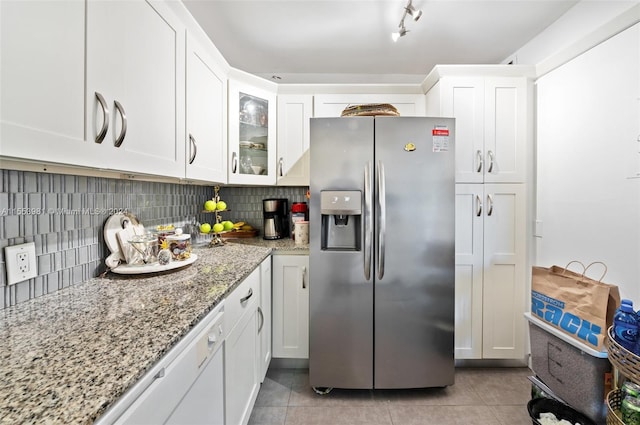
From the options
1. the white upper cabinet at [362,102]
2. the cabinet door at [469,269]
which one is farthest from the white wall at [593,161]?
the white upper cabinet at [362,102]

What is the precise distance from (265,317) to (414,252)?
1.07 meters

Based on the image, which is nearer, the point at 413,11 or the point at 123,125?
the point at 123,125

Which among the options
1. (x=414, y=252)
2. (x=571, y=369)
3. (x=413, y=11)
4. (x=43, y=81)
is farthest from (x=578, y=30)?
(x=43, y=81)

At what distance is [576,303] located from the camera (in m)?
1.33

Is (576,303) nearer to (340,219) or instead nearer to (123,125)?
(340,219)

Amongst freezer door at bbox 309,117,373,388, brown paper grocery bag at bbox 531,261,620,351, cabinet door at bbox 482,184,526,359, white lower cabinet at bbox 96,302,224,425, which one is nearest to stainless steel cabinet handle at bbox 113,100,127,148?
white lower cabinet at bbox 96,302,224,425

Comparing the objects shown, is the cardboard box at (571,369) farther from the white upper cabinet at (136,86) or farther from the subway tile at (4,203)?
the subway tile at (4,203)

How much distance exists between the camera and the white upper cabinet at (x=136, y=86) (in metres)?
0.85

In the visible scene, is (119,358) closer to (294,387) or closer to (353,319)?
(353,319)

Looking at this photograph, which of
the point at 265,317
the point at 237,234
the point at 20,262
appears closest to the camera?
the point at 20,262

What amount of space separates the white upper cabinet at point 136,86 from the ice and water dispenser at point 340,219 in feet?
2.78

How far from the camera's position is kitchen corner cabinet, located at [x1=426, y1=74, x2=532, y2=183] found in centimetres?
199

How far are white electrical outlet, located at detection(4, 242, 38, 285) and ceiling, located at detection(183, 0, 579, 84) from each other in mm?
1653

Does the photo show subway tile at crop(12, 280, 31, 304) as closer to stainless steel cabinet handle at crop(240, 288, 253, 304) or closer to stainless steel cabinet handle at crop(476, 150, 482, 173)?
stainless steel cabinet handle at crop(240, 288, 253, 304)
